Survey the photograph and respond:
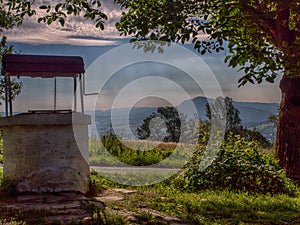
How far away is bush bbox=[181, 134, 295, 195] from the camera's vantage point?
9227 mm

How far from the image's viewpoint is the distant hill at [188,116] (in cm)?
1095

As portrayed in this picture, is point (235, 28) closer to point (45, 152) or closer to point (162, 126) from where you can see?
point (45, 152)

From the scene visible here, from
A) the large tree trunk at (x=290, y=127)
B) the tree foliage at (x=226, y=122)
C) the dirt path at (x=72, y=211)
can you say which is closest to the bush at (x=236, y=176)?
the large tree trunk at (x=290, y=127)

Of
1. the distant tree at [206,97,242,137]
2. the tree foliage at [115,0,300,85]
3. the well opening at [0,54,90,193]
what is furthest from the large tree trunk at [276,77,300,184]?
the well opening at [0,54,90,193]

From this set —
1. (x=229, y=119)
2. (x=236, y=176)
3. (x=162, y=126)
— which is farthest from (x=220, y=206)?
(x=229, y=119)

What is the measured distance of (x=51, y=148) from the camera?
770 centimetres

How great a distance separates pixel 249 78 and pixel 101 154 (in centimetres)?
949

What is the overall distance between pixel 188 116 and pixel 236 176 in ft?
16.0

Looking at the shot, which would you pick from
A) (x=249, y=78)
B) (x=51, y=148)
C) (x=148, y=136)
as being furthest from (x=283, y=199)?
(x=148, y=136)

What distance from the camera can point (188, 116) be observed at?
46.0 feet

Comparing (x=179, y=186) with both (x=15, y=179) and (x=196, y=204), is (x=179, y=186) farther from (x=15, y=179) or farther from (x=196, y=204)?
(x=15, y=179)

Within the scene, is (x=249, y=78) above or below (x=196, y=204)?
above

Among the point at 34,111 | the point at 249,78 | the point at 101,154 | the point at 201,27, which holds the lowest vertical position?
the point at 101,154

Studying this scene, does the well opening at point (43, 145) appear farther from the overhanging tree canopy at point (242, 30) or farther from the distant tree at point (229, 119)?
the distant tree at point (229, 119)
